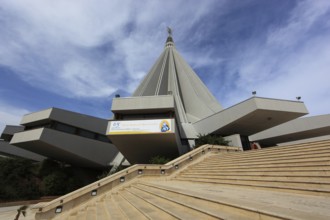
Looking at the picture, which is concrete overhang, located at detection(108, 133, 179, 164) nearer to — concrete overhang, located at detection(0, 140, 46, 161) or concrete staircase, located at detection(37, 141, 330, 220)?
concrete staircase, located at detection(37, 141, 330, 220)

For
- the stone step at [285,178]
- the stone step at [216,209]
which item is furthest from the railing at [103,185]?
the stone step at [216,209]

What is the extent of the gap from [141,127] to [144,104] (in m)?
2.25

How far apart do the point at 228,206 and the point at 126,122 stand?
38.6 ft

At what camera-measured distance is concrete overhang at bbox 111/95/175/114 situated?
14.3 metres

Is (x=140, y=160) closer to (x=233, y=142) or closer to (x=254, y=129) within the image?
(x=233, y=142)

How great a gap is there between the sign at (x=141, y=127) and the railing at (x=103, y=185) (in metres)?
3.27

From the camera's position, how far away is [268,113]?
13789 millimetres

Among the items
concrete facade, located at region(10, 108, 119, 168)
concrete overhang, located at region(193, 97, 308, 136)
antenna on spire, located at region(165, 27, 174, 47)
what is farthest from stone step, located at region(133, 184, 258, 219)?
antenna on spire, located at region(165, 27, 174, 47)

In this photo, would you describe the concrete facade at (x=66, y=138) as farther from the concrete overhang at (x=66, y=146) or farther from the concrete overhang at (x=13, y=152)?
the concrete overhang at (x=13, y=152)

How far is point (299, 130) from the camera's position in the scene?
1998cm

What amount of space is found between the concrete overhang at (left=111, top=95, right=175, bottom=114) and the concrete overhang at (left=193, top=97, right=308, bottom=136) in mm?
5133

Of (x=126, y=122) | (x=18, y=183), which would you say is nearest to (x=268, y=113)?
(x=126, y=122)

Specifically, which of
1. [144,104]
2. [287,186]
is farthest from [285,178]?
[144,104]

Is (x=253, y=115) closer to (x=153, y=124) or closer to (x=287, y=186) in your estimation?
(x=153, y=124)
